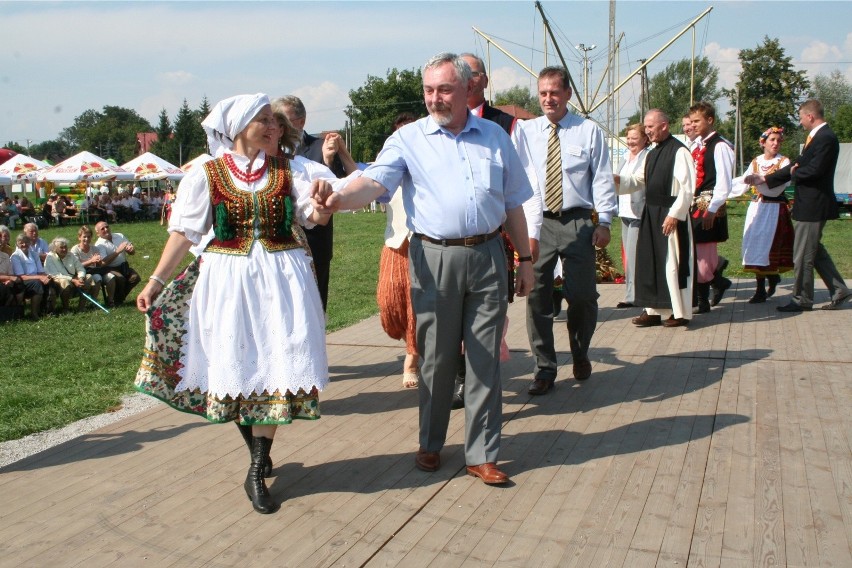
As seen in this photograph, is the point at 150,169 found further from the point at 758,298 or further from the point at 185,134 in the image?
the point at 185,134

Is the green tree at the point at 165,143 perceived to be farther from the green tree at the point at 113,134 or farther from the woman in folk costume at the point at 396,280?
the woman in folk costume at the point at 396,280

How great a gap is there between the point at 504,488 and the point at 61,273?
29.3 ft

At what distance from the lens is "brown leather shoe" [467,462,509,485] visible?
4184mm

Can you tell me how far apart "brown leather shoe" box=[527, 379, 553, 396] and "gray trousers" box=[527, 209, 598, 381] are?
28 millimetres

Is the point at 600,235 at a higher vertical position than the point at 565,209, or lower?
lower

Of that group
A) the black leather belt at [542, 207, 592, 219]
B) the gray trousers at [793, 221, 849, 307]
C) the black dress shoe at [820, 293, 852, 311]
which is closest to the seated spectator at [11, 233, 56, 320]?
the black leather belt at [542, 207, 592, 219]

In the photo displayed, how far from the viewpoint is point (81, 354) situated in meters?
8.31

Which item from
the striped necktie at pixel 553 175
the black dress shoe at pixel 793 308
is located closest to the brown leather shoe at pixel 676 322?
the black dress shoe at pixel 793 308

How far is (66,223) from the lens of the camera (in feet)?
108

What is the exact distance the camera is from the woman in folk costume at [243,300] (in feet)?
12.9

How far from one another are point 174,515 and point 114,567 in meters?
0.51

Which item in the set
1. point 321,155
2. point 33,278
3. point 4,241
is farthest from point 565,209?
point 4,241

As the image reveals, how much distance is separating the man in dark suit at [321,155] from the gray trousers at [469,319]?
1.48 meters

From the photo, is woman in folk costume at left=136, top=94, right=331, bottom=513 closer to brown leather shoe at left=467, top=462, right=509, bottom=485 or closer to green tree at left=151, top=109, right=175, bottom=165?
brown leather shoe at left=467, top=462, right=509, bottom=485
